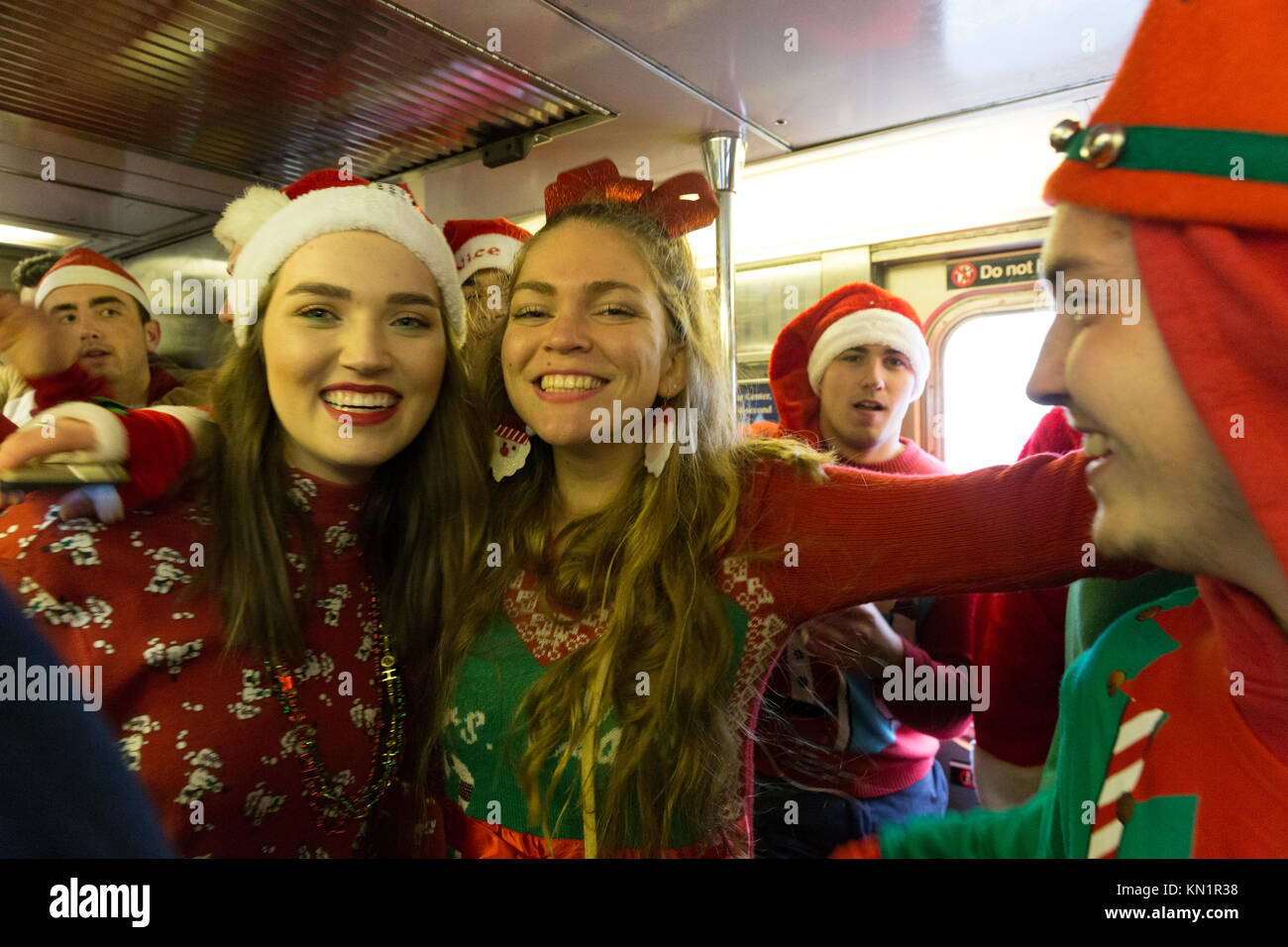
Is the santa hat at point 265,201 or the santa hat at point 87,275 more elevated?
the santa hat at point 87,275

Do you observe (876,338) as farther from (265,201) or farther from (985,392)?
(265,201)

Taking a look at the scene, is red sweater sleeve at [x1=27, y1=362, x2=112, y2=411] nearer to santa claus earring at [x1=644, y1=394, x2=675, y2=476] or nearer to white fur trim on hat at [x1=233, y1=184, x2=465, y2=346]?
white fur trim on hat at [x1=233, y1=184, x2=465, y2=346]

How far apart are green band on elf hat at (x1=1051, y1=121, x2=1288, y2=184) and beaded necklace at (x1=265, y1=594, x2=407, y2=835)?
45.7 inches

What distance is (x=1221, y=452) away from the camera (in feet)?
1.99

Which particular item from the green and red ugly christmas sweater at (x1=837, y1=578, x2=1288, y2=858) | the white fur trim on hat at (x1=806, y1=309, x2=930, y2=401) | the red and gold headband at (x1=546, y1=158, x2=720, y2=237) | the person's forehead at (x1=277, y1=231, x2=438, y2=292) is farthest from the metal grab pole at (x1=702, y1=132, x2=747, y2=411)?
the green and red ugly christmas sweater at (x1=837, y1=578, x2=1288, y2=858)

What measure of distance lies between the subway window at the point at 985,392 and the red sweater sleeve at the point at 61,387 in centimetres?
247

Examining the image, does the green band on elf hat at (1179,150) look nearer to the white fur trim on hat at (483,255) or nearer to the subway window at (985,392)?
the white fur trim on hat at (483,255)

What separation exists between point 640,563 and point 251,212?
0.91 meters

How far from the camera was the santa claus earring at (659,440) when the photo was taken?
4.54 ft

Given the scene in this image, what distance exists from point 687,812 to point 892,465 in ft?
5.00

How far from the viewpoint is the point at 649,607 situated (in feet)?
4.21

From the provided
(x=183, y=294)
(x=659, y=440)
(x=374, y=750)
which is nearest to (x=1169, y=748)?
(x=659, y=440)

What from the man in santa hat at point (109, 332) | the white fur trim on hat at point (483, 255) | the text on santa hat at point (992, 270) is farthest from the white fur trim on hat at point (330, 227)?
the text on santa hat at point (992, 270)

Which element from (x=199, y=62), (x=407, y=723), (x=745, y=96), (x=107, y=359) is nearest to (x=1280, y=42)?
(x=745, y=96)
